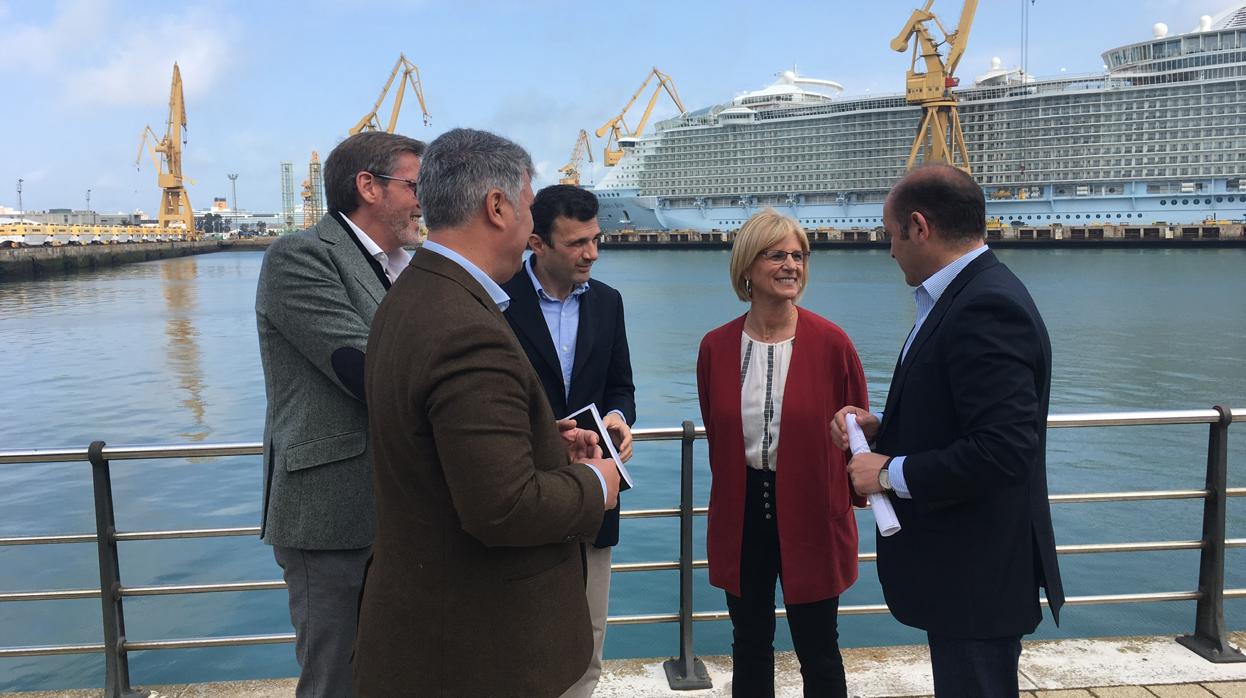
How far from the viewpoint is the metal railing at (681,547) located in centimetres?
238

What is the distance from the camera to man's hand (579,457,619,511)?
142cm

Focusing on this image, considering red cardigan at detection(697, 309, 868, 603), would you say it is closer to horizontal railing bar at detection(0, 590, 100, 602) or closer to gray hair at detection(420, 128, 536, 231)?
gray hair at detection(420, 128, 536, 231)

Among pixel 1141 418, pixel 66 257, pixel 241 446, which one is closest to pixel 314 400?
pixel 241 446

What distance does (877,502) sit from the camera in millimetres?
1738

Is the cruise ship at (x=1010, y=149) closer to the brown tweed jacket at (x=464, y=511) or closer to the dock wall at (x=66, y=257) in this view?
the dock wall at (x=66, y=257)

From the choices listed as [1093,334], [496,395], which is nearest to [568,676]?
[496,395]

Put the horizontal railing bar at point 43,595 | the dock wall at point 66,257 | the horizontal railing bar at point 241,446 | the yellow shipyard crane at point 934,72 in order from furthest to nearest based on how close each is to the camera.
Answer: the yellow shipyard crane at point 934,72
the dock wall at point 66,257
the horizontal railing bar at point 43,595
the horizontal railing bar at point 241,446

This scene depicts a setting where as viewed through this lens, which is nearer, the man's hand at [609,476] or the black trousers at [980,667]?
the man's hand at [609,476]

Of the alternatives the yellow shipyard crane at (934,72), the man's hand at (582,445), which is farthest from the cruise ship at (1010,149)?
the man's hand at (582,445)

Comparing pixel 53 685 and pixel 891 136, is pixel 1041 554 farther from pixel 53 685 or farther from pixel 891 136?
pixel 891 136

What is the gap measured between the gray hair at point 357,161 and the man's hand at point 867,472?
1122 millimetres

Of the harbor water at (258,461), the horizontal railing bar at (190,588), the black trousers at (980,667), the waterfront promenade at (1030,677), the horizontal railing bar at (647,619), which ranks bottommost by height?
the harbor water at (258,461)

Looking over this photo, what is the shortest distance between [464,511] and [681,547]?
57.2 inches

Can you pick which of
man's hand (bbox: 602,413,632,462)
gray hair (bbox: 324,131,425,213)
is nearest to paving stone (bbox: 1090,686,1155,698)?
man's hand (bbox: 602,413,632,462)
